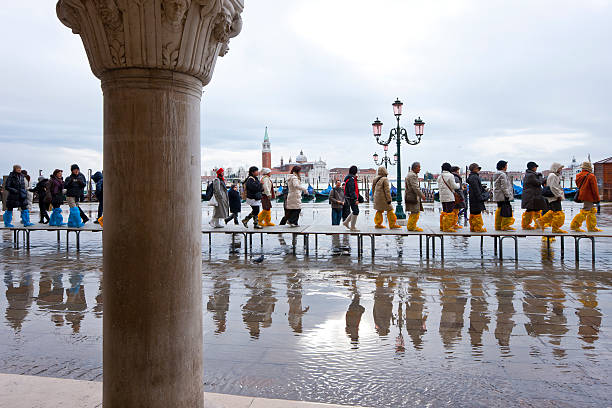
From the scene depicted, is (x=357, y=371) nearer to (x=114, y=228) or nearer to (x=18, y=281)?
(x=114, y=228)

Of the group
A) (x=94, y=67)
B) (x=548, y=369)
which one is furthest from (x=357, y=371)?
(x=94, y=67)

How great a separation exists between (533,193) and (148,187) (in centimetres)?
1032

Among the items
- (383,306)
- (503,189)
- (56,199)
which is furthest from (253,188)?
(383,306)

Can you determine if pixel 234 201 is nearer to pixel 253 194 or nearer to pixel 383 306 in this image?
pixel 253 194

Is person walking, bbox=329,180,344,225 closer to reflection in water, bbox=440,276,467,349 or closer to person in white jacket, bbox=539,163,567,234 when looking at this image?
person in white jacket, bbox=539,163,567,234

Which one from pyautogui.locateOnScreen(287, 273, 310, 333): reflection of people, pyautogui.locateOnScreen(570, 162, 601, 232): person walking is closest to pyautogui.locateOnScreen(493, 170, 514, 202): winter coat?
pyautogui.locateOnScreen(570, 162, 601, 232): person walking

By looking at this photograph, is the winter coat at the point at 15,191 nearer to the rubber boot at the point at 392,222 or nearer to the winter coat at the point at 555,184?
the rubber boot at the point at 392,222

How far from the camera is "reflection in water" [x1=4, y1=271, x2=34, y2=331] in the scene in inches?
224

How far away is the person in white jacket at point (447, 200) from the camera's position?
10.4 m

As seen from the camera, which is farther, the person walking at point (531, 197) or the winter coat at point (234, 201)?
the winter coat at point (234, 201)

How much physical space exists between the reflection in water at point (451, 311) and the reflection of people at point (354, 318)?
91cm

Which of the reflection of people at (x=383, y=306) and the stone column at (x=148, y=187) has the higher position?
the stone column at (x=148, y=187)

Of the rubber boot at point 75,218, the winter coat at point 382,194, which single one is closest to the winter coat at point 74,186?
the rubber boot at point 75,218

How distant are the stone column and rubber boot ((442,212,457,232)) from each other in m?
8.46
